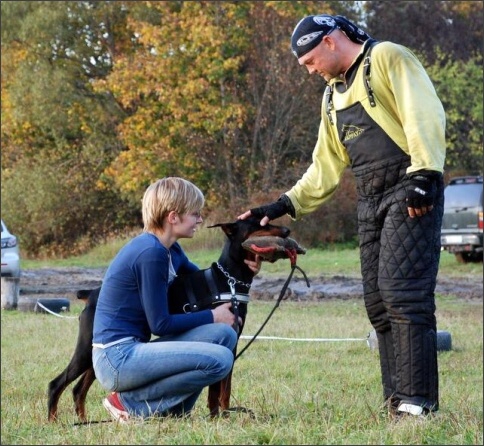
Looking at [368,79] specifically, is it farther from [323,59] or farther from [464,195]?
[464,195]

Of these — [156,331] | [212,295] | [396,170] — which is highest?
[396,170]

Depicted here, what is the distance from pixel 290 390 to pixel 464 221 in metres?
16.1

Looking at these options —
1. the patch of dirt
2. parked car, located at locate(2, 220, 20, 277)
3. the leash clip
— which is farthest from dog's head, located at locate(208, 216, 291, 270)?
parked car, located at locate(2, 220, 20, 277)

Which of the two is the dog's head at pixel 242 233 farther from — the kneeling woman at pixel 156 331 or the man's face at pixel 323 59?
the man's face at pixel 323 59

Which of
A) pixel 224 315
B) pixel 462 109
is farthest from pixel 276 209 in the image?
pixel 462 109

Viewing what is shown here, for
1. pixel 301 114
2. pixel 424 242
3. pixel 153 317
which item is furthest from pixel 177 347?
pixel 301 114

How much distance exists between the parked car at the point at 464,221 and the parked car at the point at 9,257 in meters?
9.66

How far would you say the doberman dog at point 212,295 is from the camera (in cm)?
588

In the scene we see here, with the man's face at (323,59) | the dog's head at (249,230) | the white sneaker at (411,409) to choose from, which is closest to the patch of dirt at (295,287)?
the dog's head at (249,230)

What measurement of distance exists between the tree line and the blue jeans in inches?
922

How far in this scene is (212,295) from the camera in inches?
233

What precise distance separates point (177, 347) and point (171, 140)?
28.3 meters

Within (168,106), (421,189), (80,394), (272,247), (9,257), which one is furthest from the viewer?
(168,106)

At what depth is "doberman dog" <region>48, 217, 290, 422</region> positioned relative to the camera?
588 centimetres
